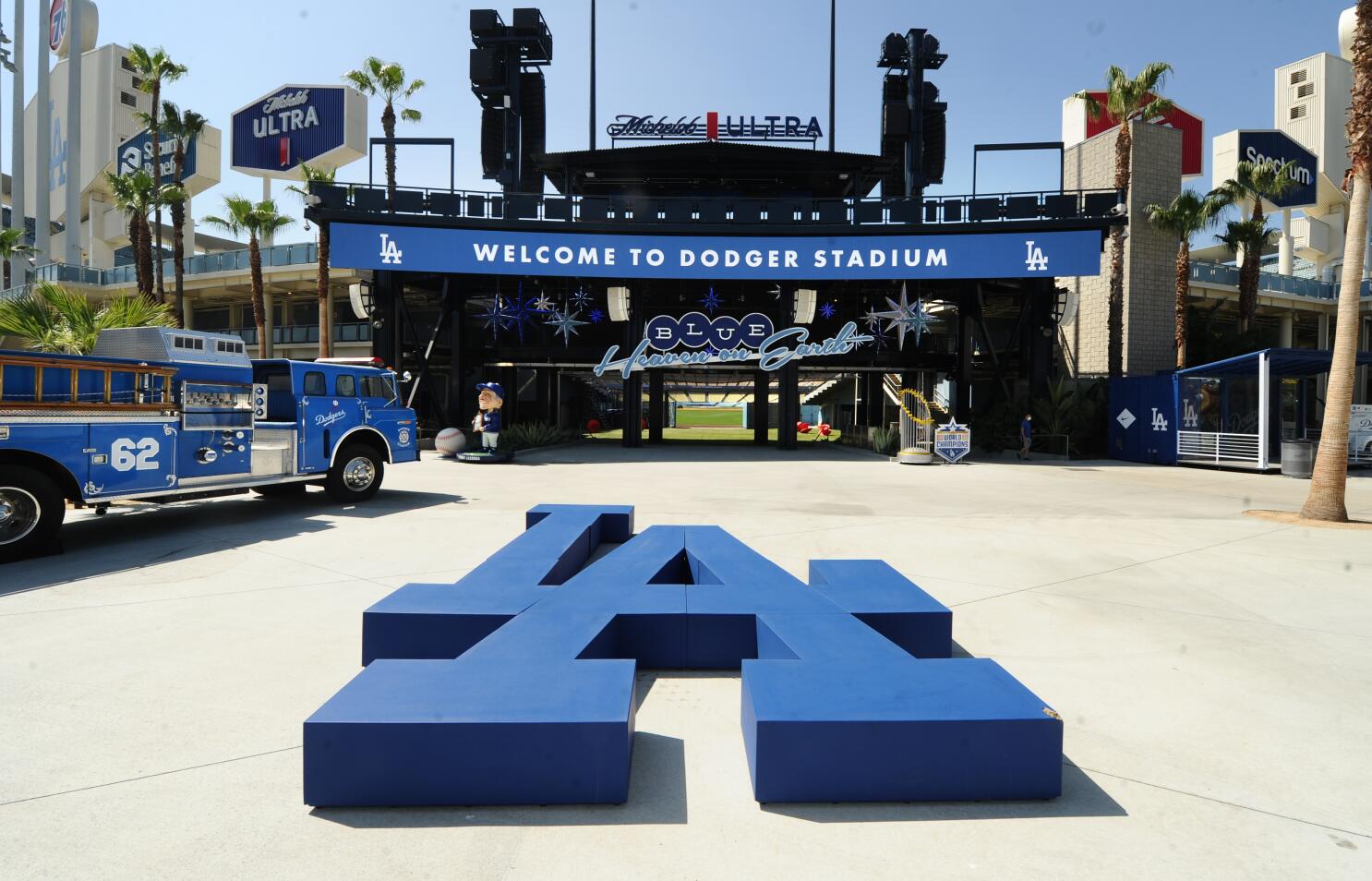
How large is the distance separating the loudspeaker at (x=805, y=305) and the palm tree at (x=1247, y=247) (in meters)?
19.8

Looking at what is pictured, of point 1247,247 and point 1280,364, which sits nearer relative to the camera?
point 1280,364

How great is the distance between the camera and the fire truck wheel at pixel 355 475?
1268 cm

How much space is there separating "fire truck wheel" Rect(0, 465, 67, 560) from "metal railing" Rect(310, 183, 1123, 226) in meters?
18.7

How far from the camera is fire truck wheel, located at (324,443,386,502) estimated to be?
12.7 metres

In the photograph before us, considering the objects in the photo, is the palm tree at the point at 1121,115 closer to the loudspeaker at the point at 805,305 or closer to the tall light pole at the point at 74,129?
the loudspeaker at the point at 805,305

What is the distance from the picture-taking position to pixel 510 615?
5020mm

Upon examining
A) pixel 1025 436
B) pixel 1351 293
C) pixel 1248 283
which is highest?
pixel 1248 283

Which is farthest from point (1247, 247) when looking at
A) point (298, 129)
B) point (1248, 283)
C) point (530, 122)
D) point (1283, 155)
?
point (298, 129)

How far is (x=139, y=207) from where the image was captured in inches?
1164

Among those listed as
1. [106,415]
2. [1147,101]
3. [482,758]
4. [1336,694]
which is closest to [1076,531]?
[1336,694]

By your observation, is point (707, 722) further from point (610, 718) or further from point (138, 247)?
point (138, 247)

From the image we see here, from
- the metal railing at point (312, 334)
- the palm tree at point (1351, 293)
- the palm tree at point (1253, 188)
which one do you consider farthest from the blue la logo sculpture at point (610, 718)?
the metal railing at point (312, 334)

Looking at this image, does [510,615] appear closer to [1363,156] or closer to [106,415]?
[106,415]

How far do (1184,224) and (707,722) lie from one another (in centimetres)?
3405
